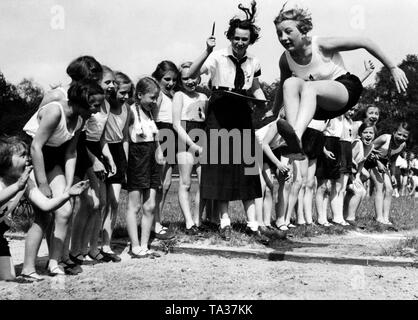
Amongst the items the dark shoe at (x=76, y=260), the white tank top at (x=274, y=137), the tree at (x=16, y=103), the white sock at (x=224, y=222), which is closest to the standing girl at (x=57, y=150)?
the dark shoe at (x=76, y=260)

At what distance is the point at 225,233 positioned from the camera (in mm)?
7090

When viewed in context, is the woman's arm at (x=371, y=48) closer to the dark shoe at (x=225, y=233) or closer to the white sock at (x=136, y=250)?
the dark shoe at (x=225, y=233)

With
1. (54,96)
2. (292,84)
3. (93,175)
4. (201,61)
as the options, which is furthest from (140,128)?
(292,84)

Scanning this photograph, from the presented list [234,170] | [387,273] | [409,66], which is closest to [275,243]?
[234,170]

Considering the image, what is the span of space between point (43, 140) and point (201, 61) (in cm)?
216

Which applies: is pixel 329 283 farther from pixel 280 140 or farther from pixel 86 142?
pixel 280 140

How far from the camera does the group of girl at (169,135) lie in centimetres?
557

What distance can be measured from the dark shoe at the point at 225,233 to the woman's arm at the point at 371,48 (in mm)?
2304

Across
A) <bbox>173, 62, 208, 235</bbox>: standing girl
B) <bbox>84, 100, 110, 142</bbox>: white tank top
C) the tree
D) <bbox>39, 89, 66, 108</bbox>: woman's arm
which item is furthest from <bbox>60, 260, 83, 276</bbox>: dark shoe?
the tree

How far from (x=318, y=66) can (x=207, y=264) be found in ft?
7.24

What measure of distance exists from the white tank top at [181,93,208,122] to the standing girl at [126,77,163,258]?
2.22 ft

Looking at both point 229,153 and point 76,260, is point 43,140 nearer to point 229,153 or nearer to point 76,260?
point 76,260

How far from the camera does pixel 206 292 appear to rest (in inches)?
190

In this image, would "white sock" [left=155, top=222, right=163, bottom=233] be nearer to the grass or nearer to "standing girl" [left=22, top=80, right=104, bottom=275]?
the grass
